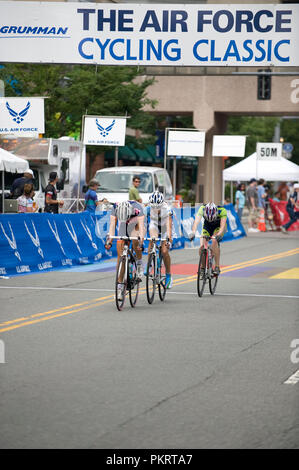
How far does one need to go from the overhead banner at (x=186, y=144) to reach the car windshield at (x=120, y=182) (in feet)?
5.59

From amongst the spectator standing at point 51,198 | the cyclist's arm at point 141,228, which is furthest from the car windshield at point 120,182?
the cyclist's arm at point 141,228

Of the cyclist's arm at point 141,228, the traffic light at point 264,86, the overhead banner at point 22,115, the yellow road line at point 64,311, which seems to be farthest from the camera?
the traffic light at point 264,86

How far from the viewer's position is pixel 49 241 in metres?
19.0

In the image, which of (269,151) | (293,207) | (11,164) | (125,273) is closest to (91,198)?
(11,164)

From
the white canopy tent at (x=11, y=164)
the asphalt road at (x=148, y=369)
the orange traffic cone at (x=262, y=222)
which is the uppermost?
the white canopy tent at (x=11, y=164)

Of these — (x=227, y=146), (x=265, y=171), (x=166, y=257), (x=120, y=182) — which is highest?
(x=227, y=146)

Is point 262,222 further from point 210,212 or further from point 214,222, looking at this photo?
point 210,212

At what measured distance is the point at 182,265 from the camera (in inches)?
819

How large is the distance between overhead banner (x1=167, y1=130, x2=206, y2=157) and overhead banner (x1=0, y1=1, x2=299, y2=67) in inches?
322

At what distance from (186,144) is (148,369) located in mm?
22025

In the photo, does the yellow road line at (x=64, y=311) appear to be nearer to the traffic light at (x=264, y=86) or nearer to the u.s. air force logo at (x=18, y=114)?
the u.s. air force logo at (x=18, y=114)

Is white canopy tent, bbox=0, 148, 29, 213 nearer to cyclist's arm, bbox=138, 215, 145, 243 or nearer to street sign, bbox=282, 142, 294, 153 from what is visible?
cyclist's arm, bbox=138, 215, 145, 243

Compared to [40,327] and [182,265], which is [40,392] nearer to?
[40,327]

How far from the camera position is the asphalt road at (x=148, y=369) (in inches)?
236
